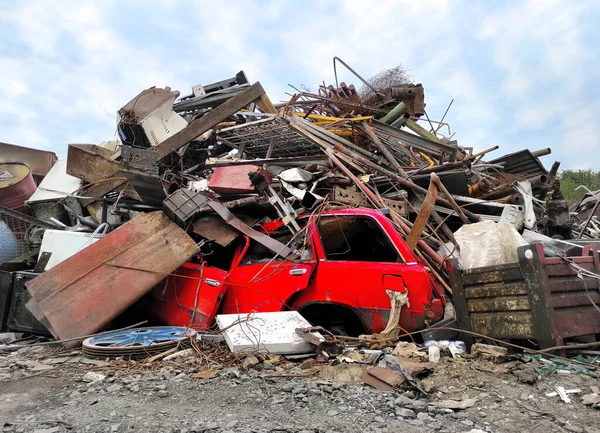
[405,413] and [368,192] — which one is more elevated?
[368,192]

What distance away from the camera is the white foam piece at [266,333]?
4.03m

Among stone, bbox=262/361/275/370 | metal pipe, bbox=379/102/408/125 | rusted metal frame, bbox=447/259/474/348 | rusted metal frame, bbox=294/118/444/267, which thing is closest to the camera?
stone, bbox=262/361/275/370

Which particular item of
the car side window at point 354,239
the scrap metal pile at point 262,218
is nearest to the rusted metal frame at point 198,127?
the scrap metal pile at point 262,218

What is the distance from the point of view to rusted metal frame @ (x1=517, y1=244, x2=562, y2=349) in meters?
3.49

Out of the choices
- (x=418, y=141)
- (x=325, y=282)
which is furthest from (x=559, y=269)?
(x=418, y=141)

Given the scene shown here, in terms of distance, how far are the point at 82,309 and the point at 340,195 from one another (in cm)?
341

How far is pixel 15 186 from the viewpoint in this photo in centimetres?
867

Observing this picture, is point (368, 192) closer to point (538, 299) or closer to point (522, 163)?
point (538, 299)

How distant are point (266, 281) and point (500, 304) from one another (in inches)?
94.1

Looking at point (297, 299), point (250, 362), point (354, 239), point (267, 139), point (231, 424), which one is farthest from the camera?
point (267, 139)

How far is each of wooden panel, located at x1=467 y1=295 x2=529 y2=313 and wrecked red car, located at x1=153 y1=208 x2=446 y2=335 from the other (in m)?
0.43

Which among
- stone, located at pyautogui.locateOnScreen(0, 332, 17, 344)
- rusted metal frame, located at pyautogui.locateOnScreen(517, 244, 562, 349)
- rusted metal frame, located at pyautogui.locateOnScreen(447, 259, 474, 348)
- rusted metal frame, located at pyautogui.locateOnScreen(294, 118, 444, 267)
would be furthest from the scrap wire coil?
rusted metal frame, located at pyautogui.locateOnScreen(517, 244, 562, 349)

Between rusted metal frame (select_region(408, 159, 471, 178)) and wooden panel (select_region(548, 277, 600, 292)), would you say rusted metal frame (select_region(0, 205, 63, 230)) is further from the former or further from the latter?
wooden panel (select_region(548, 277, 600, 292))

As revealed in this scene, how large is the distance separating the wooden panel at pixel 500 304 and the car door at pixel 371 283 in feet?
1.42
